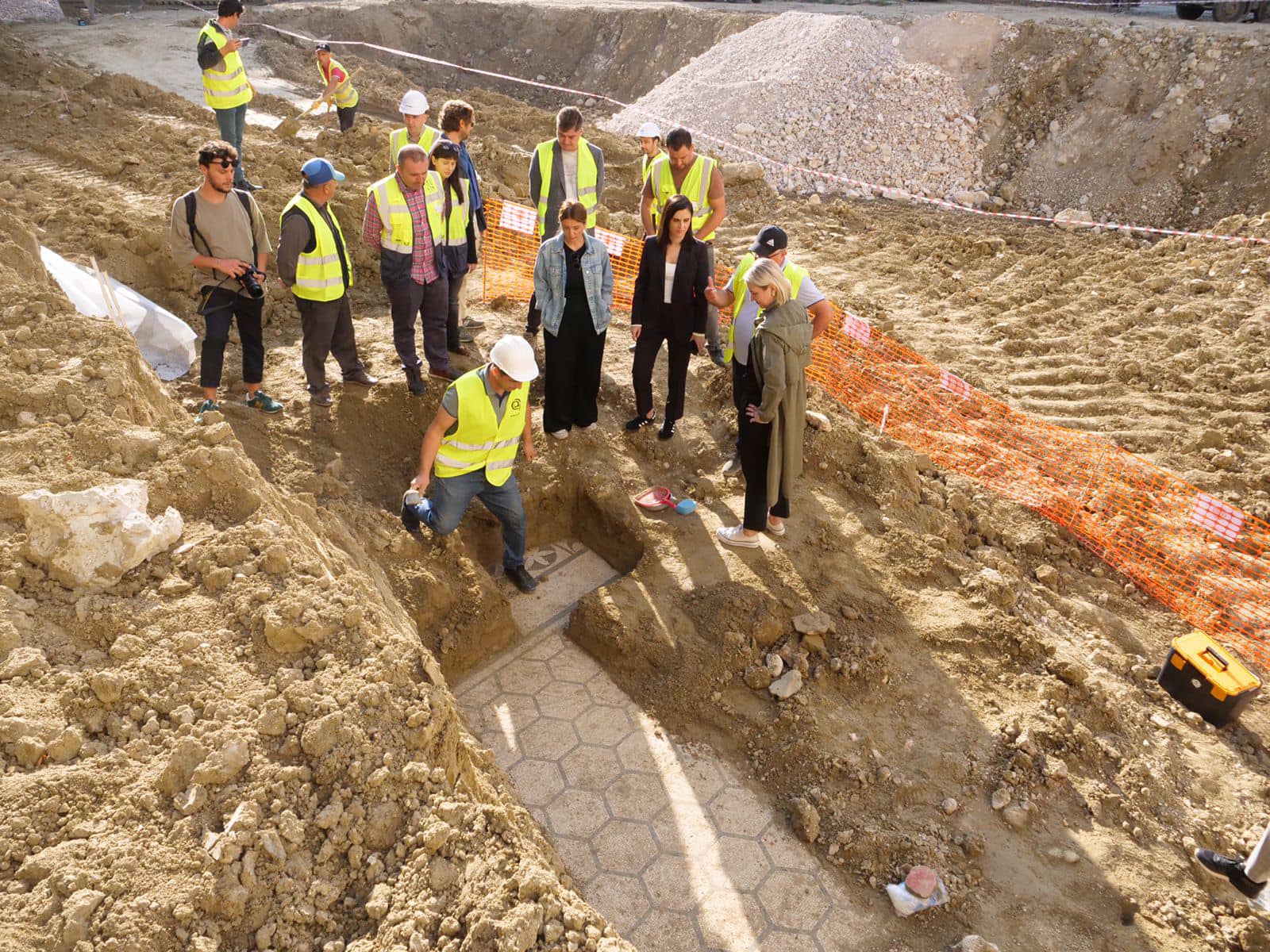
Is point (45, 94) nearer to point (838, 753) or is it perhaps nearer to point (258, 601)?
point (258, 601)

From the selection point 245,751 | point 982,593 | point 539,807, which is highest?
point 245,751

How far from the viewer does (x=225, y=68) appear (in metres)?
7.96

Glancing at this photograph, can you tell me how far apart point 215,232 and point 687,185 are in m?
3.40

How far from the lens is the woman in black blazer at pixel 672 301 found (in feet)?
19.0

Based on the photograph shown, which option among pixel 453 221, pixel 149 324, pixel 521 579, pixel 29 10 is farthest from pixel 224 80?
pixel 29 10

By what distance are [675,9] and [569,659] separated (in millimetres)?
18221

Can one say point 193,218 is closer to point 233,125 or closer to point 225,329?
point 225,329

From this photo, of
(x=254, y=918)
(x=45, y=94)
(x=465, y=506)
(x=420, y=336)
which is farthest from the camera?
(x=45, y=94)

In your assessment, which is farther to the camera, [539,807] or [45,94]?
[45,94]

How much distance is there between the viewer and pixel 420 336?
7344 millimetres

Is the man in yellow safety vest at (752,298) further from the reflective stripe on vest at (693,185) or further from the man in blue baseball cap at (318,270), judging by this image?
the man in blue baseball cap at (318,270)

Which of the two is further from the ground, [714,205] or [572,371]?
[714,205]

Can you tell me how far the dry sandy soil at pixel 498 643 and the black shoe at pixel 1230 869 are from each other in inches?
4.1

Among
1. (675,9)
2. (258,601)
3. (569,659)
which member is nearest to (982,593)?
(569,659)
